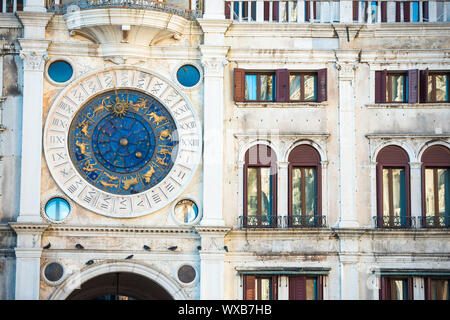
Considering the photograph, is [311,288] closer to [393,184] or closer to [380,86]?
[393,184]

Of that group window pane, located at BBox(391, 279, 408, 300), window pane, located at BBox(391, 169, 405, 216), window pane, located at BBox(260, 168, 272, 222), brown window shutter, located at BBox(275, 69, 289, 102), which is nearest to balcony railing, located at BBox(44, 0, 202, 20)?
brown window shutter, located at BBox(275, 69, 289, 102)

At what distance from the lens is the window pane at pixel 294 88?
46438 millimetres

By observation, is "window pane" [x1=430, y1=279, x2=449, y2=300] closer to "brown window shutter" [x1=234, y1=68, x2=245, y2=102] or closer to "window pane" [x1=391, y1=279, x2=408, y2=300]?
"window pane" [x1=391, y1=279, x2=408, y2=300]

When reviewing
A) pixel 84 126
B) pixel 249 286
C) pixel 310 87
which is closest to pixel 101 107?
pixel 84 126

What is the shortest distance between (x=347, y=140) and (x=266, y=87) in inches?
116

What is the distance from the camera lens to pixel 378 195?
46.0m

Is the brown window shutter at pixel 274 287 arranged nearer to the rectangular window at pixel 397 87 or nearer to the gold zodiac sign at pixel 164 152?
the gold zodiac sign at pixel 164 152

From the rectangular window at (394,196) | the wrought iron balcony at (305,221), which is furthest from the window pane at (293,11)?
the wrought iron balcony at (305,221)

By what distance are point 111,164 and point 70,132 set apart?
5.15 ft

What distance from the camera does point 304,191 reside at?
46125mm

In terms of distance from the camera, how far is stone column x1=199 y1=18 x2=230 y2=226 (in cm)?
4547

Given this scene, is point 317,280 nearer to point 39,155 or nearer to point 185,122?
point 185,122

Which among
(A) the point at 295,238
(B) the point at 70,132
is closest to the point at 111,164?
(B) the point at 70,132

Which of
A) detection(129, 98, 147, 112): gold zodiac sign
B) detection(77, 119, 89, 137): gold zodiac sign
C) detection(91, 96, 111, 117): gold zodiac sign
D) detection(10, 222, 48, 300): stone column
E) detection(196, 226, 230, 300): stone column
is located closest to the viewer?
detection(10, 222, 48, 300): stone column
